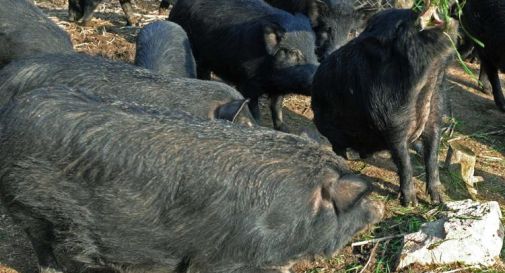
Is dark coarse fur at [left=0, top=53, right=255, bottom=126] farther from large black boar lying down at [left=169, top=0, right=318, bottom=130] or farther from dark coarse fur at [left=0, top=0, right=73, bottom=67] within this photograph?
large black boar lying down at [left=169, top=0, right=318, bottom=130]

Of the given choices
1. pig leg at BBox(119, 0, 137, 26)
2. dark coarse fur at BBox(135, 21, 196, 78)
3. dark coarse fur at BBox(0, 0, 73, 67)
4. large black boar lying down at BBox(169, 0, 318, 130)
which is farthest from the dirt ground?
dark coarse fur at BBox(0, 0, 73, 67)

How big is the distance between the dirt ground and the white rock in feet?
0.20

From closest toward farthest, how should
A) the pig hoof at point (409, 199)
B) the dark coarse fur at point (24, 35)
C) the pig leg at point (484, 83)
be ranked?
1. the pig hoof at point (409, 199)
2. the dark coarse fur at point (24, 35)
3. the pig leg at point (484, 83)

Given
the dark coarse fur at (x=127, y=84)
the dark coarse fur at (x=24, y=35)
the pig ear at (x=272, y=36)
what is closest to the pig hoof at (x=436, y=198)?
the dark coarse fur at (x=127, y=84)

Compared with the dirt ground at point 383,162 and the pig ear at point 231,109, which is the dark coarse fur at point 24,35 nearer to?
the dirt ground at point 383,162

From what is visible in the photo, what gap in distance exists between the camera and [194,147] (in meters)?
4.06

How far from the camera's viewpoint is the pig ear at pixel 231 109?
5082 millimetres

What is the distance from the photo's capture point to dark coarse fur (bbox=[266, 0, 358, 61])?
754cm

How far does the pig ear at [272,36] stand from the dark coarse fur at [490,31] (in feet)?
6.40

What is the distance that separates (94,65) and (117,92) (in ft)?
1.17

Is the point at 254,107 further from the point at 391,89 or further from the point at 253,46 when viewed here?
the point at 391,89

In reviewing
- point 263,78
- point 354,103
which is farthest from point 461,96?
point 354,103

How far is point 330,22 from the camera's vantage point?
768 cm

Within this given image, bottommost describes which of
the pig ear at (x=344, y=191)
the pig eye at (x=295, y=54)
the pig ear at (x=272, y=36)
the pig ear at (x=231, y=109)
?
the pig eye at (x=295, y=54)
